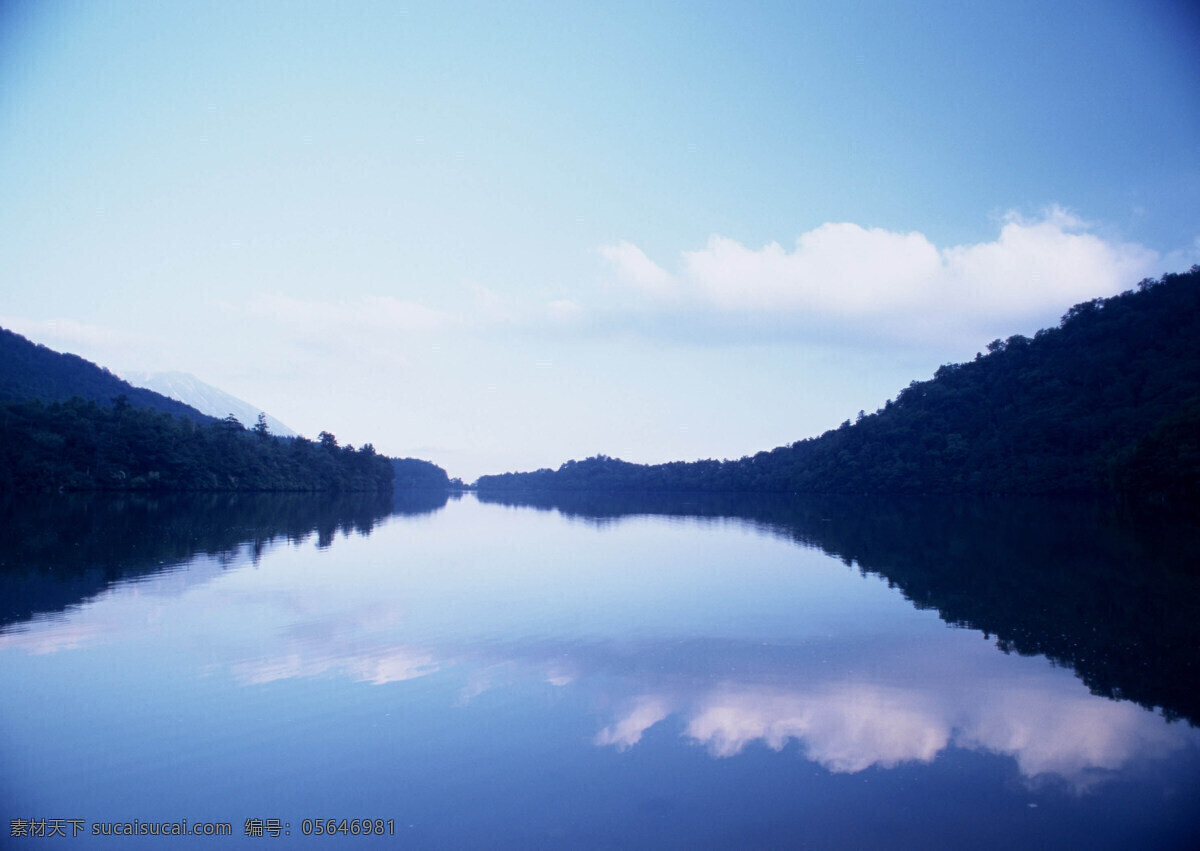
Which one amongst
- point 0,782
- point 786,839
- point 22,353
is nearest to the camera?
point 786,839

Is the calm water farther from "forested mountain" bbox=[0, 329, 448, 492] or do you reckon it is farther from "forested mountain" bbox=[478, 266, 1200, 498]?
"forested mountain" bbox=[0, 329, 448, 492]

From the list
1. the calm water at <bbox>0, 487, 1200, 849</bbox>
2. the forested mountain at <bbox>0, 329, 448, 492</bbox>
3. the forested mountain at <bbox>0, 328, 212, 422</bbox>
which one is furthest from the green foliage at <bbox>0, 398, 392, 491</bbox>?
the calm water at <bbox>0, 487, 1200, 849</bbox>

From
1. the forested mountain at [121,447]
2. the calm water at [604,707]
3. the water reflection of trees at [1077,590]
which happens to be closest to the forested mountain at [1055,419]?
the water reflection of trees at [1077,590]

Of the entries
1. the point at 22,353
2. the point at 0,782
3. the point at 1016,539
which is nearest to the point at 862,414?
the point at 1016,539

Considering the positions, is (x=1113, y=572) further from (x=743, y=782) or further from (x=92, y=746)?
(x=92, y=746)

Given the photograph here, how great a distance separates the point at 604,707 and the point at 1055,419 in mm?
93225

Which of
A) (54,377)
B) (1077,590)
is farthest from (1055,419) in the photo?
(54,377)

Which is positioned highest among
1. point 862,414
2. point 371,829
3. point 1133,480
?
point 862,414

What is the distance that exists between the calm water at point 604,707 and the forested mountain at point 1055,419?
39.5 meters

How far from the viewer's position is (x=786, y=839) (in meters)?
5.68

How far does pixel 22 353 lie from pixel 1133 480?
5797 inches

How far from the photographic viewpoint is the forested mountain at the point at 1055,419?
5338 cm

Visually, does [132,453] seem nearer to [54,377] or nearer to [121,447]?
[121,447]

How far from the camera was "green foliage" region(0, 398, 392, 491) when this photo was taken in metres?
59.6
